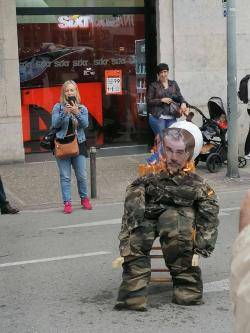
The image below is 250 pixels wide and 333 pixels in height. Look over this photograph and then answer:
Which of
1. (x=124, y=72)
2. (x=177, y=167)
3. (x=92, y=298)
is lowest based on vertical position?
(x=92, y=298)

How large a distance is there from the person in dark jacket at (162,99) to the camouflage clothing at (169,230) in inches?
224

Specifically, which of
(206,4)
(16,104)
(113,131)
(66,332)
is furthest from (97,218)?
(206,4)

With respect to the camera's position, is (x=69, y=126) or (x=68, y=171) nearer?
(x=69, y=126)

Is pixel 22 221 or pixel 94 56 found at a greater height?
pixel 94 56

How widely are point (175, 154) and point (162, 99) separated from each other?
578 centimetres

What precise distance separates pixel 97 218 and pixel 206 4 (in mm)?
6466

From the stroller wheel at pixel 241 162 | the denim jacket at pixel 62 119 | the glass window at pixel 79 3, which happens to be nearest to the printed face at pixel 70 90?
the denim jacket at pixel 62 119

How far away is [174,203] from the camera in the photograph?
4.80m

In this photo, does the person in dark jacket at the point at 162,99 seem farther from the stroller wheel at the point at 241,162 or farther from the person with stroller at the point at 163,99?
the stroller wheel at the point at 241,162

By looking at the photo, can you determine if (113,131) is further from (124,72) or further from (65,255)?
(65,255)

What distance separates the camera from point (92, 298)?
506 centimetres

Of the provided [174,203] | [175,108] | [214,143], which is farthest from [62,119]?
[214,143]

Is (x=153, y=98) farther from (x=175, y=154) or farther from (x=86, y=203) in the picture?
(x=175, y=154)

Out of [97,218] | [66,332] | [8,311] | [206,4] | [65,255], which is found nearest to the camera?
[66,332]
